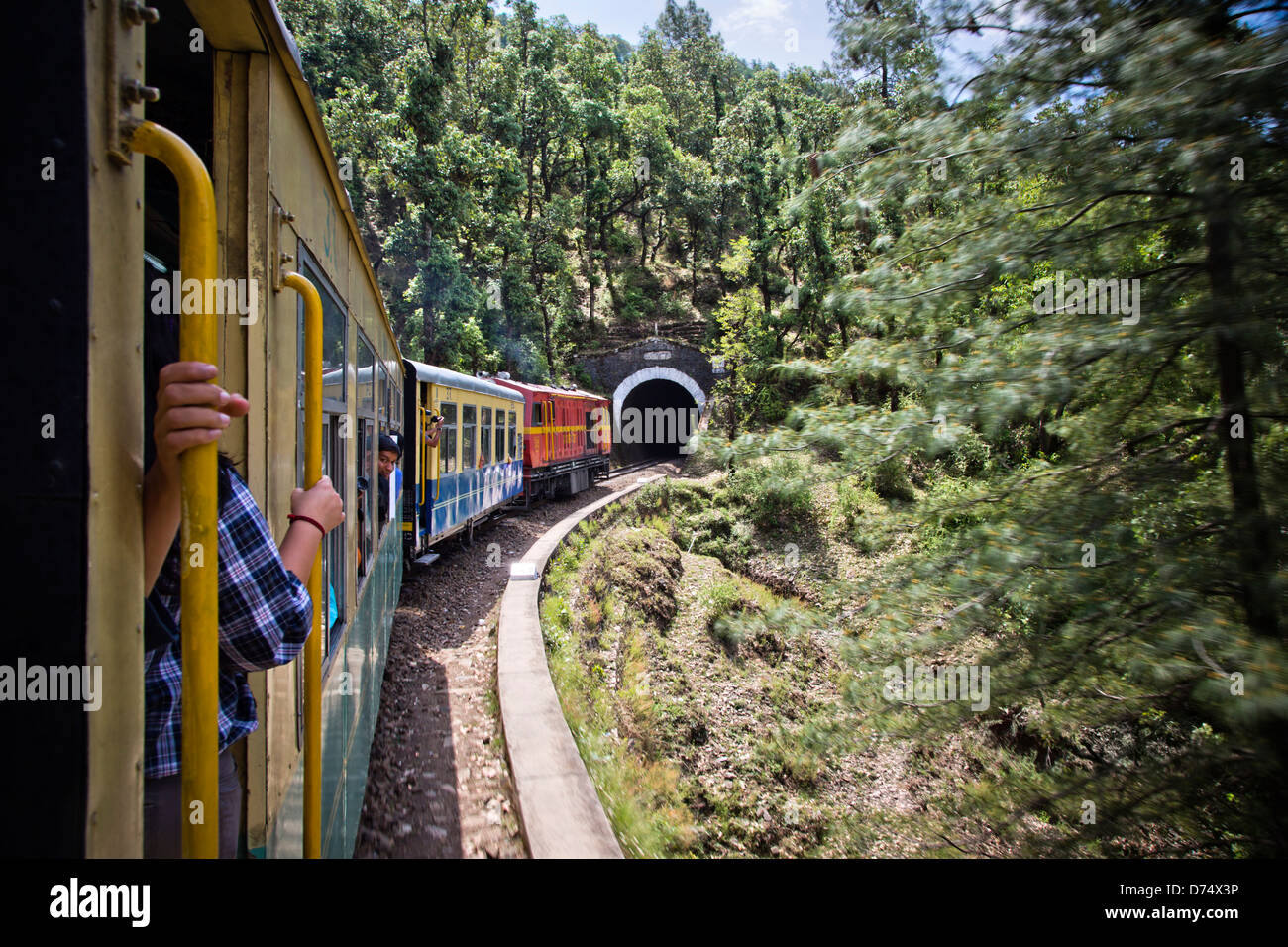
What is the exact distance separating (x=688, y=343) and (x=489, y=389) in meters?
21.3

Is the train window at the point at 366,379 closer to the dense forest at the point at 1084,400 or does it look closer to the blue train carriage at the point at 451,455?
the dense forest at the point at 1084,400

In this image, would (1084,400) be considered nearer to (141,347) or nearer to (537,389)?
(141,347)

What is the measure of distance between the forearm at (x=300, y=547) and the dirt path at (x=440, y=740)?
9.84 ft

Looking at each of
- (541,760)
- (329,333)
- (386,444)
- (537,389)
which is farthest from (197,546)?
(537,389)

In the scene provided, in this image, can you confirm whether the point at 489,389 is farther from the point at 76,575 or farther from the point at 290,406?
the point at 76,575

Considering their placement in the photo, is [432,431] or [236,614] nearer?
[236,614]

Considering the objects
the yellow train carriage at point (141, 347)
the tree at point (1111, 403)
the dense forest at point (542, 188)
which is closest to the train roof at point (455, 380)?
the dense forest at point (542, 188)

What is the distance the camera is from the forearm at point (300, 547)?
5.09ft

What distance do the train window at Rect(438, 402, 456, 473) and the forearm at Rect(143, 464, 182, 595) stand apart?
931 centimetres

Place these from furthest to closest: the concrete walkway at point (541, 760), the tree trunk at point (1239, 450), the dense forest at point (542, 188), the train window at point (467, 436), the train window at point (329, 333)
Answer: the dense forest at point (542, 188) → the train window at point (467, 436) → the concrete walkway at point (541, 760) → the train window at point (329, 333) → the tree trunk at point (1239, 450)

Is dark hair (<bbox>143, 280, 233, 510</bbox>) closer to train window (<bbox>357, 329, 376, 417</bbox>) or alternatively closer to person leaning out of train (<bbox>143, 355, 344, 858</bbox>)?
person leaning out of train (<bbox>143, 355, 344, 858</bbox>)

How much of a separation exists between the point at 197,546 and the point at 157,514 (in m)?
0.13

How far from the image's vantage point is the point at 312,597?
162 centimetres

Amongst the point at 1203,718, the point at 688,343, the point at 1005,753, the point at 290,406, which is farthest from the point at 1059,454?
the point at 688,343
